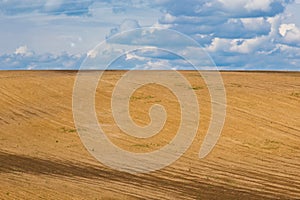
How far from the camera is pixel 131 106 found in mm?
41125

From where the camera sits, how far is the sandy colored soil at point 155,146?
74.1ft

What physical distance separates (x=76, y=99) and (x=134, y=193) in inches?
920

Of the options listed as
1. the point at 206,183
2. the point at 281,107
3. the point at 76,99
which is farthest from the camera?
the point at 76,99

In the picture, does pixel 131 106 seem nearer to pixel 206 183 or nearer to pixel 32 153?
pixel 32 153

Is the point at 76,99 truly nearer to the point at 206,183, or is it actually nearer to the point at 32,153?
the point at 32,153

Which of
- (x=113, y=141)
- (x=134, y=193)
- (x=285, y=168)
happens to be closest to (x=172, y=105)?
(x=113, y=141)

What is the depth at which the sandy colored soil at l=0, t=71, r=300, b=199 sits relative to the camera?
74.1 feet

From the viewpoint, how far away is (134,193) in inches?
851

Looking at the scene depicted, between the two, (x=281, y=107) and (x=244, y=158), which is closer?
(x=244, y=158)

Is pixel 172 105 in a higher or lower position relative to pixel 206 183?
higher

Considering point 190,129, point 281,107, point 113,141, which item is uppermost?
point 281,107


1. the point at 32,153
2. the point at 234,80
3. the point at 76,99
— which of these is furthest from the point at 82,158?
the point at 234,80

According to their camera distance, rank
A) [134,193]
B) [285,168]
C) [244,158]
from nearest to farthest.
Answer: [134,193]
[285,168]
[244,158]

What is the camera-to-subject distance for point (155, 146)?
107 feet
